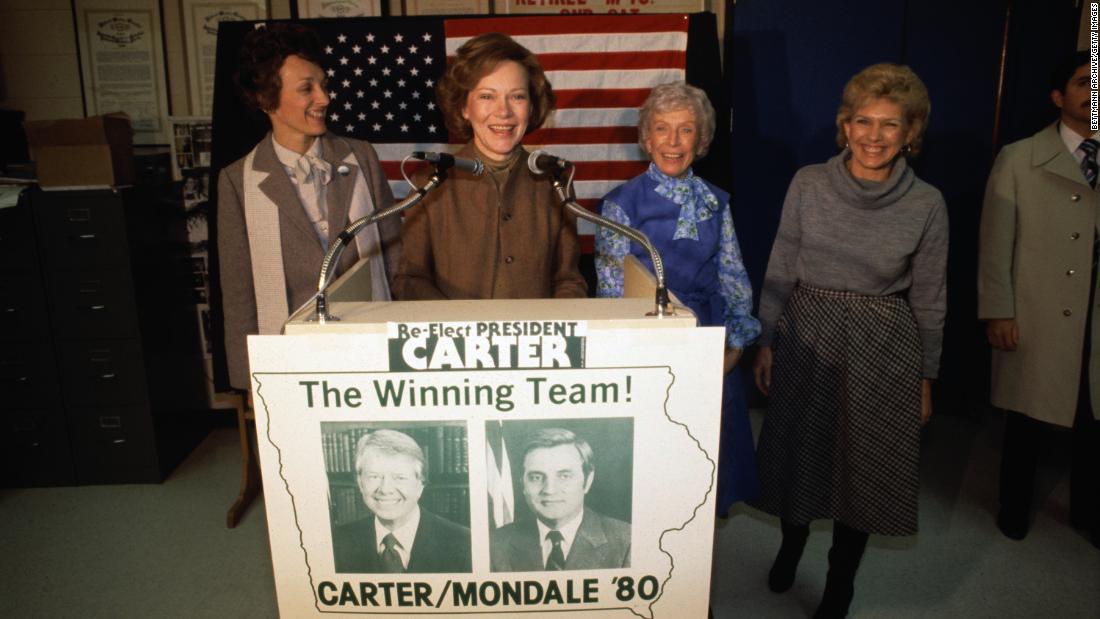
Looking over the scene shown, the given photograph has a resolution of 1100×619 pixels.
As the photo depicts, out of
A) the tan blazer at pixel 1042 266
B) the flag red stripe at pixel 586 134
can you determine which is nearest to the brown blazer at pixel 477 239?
the flag red stripe at pixel 586 134

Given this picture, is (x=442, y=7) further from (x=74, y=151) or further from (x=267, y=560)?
(x=267, y=560)

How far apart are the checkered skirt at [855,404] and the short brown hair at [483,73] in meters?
0.91

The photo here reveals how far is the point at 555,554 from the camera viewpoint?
1138 mm

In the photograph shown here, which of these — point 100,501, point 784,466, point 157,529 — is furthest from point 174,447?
point 784,466

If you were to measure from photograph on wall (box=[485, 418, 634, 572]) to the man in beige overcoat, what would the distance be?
2072mm

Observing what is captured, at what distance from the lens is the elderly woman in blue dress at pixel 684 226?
196 centimetres

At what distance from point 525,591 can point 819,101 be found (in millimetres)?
3177

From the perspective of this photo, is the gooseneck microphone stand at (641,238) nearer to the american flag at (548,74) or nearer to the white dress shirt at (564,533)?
the white dress shirt at (564,533)

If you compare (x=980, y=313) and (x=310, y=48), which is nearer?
(x=310, y=48)

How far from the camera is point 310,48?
212 centimetres

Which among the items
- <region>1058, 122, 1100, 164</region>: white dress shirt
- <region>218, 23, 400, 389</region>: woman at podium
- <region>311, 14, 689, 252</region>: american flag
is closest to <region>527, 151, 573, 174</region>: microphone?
<region>218, 23, 400, 389</region>: woman at podium

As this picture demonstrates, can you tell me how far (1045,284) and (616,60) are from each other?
5.70 ft

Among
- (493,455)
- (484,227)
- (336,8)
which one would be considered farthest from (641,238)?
(336,8)

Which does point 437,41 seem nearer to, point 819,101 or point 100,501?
point 819,101
